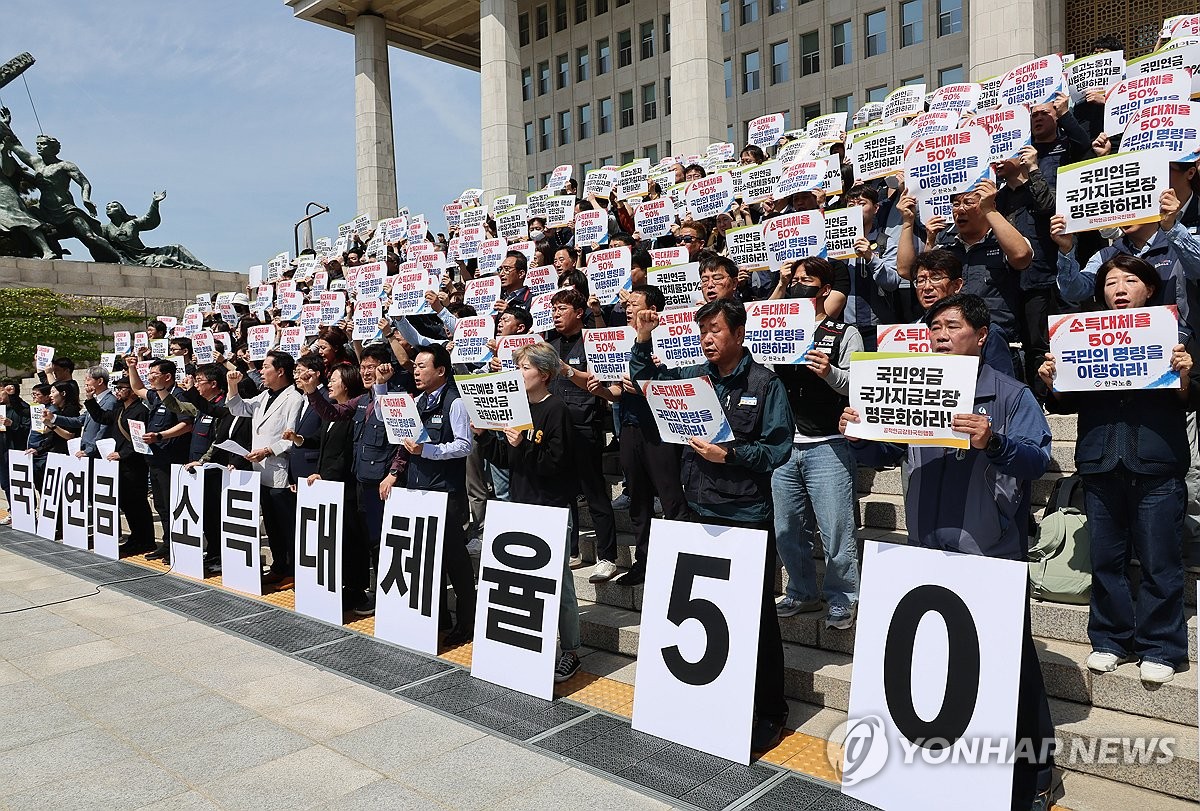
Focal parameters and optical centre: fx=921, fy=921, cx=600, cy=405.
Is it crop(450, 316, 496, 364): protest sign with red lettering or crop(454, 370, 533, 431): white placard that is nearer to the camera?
crop(454, 370, 533, 431): white placard

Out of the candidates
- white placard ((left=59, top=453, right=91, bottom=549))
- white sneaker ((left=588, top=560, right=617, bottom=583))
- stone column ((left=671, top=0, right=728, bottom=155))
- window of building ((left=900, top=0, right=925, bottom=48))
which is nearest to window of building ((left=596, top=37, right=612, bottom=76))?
window of building ((left=900, top=0, right=925, bottom=48))

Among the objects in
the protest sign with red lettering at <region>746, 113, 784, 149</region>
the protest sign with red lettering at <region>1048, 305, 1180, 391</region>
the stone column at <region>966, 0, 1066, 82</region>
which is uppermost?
the stone column at <region>966, 0, 1066, 82</region>

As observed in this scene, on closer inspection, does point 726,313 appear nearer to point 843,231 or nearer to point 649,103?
point 843,231

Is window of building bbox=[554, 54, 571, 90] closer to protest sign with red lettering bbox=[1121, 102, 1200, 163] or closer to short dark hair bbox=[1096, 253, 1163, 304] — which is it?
protest sign with red lettering bbox=[1121, 102, 1200, 163]

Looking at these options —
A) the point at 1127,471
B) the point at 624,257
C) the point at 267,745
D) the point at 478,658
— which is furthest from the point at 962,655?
the point at 624,257

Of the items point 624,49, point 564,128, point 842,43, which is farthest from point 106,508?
point 564,128

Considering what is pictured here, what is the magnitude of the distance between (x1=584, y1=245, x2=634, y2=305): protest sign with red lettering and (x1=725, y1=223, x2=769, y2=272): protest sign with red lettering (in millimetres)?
1054

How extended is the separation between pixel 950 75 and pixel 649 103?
15.4 metres

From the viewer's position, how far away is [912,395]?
385cm

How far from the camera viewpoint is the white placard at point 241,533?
8.34 meters

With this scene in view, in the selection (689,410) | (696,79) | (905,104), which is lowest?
(689,410)

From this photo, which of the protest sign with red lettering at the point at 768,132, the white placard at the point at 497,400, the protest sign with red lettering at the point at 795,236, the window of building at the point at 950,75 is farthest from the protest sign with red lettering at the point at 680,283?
the window of building at the point at 950,75

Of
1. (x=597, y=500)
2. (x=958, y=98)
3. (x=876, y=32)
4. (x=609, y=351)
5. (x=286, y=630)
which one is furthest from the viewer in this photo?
(x=876, y=32)

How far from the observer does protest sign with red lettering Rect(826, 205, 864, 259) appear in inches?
286
